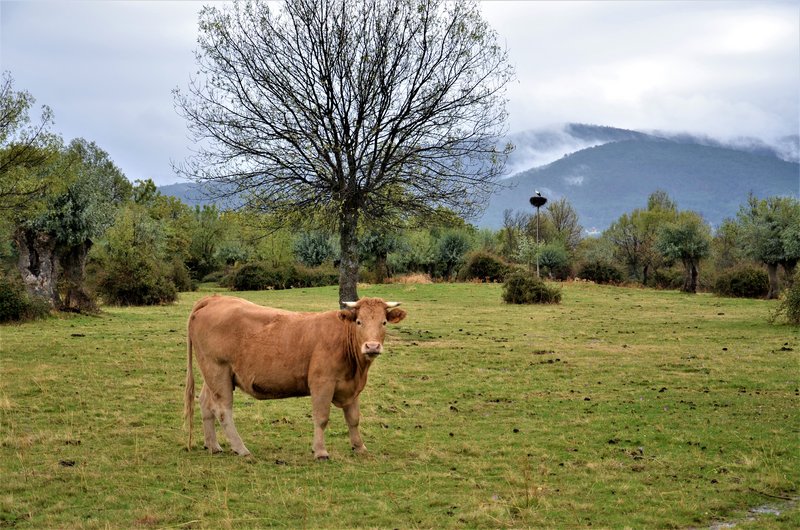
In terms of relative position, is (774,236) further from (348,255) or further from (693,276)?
(348,255)

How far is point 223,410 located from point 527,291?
28.1 m

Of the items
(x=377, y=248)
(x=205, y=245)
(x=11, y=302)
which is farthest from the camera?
(x=205, y=245)

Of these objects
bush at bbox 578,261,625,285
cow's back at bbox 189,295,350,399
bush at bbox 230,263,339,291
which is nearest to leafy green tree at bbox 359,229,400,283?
bush at bbox 230,263,339,291

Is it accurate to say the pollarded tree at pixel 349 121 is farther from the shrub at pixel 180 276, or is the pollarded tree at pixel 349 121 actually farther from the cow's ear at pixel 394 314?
the shrub at pixel 180 276

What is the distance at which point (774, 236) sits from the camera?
3766cm

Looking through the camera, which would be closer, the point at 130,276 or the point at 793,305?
the point at 793,305

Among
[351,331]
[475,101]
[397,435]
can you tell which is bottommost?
[397,435]

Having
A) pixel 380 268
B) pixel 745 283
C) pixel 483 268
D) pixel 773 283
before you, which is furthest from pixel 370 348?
pixel 380 268

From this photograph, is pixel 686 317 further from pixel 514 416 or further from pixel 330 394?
pixel 330 394

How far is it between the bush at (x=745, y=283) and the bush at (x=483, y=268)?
15.5 metres

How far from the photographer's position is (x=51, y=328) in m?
22.6

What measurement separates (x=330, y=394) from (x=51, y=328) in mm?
16882

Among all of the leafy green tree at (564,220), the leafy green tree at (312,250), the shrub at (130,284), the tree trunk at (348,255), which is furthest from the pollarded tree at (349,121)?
the leafy green tree at (564,220)

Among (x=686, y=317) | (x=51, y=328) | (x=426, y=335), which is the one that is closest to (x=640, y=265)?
(x=686, y=317)
